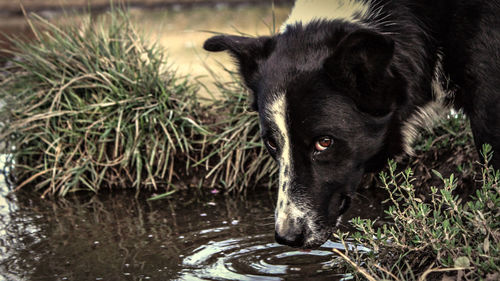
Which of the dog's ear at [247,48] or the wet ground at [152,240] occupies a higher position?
the dog's ear at [247,48]

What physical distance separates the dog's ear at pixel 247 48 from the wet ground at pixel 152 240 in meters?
0.92

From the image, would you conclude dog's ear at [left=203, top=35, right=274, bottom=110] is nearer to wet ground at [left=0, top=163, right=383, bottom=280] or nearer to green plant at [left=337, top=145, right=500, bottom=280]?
wet ground at [left=0, top=163, right=383, bottom=280]

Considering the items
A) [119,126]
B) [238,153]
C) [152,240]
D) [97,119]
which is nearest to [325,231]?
[152,240]

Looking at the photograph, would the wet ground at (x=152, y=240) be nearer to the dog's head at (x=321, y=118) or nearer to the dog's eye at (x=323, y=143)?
the dog's head at (x=321, y=118)

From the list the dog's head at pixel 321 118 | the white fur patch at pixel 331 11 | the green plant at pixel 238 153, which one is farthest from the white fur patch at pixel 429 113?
the green plant at pixel 238 153

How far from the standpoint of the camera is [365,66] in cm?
307

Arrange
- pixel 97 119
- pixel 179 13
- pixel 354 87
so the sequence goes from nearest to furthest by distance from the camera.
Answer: pixel 354 87, pixel 97 119, pixel 179 13

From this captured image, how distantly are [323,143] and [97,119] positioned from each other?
104 inches

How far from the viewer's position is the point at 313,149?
3.11 metres

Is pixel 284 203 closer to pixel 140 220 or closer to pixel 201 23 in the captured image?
pixel 140 220

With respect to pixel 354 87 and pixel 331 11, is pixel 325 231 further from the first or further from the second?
pixel 331 11

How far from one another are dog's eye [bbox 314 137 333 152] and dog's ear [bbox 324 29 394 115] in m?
0.24

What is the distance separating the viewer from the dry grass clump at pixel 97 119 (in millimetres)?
5121

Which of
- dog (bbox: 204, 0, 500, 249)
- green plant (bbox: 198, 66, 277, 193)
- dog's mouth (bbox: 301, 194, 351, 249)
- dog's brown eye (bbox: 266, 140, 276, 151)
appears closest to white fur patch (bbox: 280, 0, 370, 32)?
dog (bbox: 204, 0, 500, 249)
